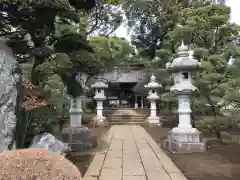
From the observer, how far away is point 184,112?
8016 millimetres

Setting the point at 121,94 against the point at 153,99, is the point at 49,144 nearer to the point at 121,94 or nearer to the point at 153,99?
the point at 153,99

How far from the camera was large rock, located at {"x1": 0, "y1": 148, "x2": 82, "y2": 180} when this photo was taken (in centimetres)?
259

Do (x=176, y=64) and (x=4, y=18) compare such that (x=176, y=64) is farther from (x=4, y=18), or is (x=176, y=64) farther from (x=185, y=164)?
(x=4, y=18)

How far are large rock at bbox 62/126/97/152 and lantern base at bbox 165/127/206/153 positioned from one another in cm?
209

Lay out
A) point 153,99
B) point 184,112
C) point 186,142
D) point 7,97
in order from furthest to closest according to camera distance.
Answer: point 153,99
point 184,112
point 186,142
point 7,97

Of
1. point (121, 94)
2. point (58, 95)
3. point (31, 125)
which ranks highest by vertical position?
point (121, 94)

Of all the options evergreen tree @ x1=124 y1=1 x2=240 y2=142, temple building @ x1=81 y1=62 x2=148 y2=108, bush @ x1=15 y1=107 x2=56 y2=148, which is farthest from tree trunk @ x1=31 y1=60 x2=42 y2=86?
temple building @ x1=81 y1=62 x2=148 y2=108

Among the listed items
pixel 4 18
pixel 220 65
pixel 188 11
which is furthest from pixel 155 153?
pixel 188 11

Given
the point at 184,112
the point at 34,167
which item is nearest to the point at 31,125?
the point at 34,167

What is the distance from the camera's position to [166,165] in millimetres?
5824

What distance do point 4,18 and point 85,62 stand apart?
1662 mm

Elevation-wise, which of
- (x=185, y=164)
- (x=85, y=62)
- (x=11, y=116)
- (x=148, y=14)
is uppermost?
(x=148, y=14)

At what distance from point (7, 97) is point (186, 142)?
4.78 metres

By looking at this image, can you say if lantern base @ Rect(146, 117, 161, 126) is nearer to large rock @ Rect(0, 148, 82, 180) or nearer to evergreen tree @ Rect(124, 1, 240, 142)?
evergreen tree @ Rect(124, 1, 240, 142)
